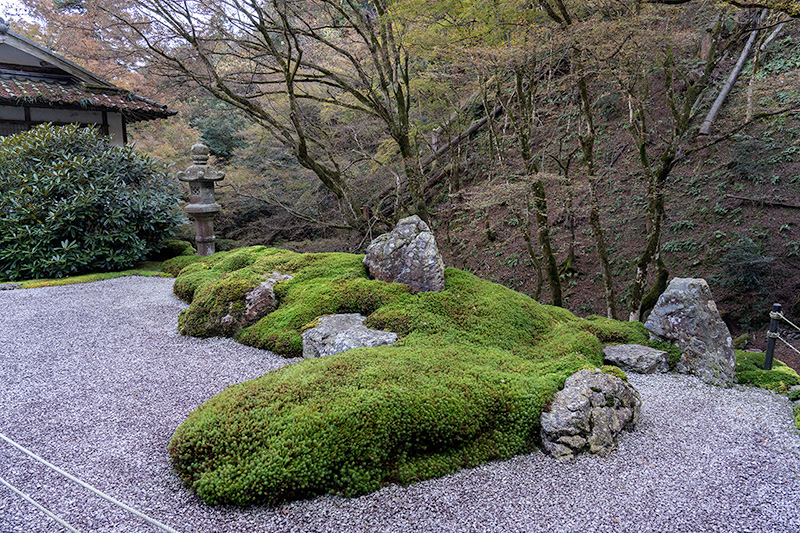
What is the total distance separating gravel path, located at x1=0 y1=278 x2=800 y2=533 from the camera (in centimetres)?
235

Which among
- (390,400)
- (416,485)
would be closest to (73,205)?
(390,400)

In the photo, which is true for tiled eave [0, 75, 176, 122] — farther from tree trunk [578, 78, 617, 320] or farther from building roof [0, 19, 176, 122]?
tree trunk [578, 78, 617, 320]

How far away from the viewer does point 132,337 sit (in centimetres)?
505

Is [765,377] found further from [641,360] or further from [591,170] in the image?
[591,170]

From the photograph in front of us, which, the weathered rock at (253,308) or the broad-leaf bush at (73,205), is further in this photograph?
the broad-leaf bush at (73,205)

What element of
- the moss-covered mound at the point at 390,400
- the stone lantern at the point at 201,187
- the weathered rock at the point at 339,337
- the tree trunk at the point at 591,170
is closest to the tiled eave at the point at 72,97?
the stone lantern at the point at 201,187

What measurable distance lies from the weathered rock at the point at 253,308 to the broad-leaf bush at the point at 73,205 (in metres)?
4.38

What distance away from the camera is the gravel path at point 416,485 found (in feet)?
7.72

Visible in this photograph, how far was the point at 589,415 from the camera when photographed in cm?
310

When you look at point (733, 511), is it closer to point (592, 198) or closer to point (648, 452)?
point (648, 452)

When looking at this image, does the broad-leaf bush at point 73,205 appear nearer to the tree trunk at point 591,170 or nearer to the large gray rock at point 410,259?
the large gray rock at point 410,259

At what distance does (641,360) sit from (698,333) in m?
0.63

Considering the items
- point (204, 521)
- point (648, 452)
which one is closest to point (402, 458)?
point (204, 521)

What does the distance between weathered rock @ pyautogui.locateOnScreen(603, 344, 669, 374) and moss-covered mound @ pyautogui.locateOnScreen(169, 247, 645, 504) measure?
0.21 meters
